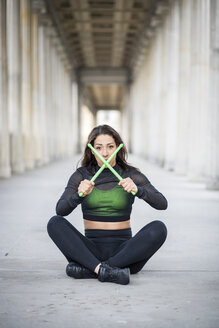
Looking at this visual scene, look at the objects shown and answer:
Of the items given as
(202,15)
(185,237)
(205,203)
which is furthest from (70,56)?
(185,237)

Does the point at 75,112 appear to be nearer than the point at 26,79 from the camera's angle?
No

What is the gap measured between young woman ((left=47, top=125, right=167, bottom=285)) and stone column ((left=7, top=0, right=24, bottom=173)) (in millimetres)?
21428

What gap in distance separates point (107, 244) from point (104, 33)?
48.6 meters

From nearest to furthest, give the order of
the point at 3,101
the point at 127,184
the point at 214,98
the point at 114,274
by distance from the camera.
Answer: the point at 127,184 → the point at 114,274 → the point at 214,98 → the point at 3,101

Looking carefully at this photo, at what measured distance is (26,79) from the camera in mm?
31625

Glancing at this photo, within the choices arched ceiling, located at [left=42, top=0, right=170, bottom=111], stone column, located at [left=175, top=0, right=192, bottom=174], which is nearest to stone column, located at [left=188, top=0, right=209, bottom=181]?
stone column, located at [left=175, top=0, right=192, bottom=174]

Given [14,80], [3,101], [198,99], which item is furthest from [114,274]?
[14,80]

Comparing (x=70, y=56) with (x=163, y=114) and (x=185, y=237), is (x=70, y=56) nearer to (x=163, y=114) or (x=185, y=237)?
(x=163, y=114)

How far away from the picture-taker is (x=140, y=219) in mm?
10633

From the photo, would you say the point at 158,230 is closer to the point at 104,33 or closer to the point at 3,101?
the point at 3,101

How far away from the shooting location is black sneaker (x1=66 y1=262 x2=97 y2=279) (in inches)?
224

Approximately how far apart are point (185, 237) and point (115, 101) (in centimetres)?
11270

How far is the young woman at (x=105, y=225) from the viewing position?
5570 millimetres

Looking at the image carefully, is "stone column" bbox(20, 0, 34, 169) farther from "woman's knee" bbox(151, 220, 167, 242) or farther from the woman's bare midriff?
"woman's knee" bbox(151, 220, 167, 242)
